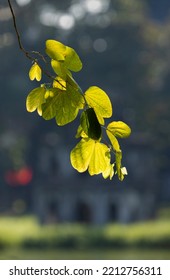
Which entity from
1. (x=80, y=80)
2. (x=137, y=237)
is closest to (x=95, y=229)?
(x=137, y=237)

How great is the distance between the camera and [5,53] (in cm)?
1988

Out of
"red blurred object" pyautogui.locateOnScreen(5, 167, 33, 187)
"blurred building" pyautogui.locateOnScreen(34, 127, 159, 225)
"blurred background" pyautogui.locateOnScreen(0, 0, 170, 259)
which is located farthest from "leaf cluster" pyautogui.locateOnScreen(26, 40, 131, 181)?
"red blurred object" pyautogui.locateOnScreen(5, 167, 33, 187)

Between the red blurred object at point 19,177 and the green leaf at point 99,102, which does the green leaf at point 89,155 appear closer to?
the green leaf at point 99,102

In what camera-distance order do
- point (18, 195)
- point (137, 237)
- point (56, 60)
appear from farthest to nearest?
point (18, 195) → point (137, 237) → point (56, 60)

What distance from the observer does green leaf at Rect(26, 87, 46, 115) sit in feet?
2.24

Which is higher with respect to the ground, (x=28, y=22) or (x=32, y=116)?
(x=28, y=22)

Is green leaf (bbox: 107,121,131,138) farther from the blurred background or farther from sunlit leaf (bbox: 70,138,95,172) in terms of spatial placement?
the blurred background

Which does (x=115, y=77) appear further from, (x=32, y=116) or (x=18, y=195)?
(x=18, y=195)

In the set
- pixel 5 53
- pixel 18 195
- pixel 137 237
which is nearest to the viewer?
pixel 137 237

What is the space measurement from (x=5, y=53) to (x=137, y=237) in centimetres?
564

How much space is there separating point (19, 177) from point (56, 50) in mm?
18381

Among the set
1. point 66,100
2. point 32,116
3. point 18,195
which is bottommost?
point 66,100

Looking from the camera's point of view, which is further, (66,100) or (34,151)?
(34,151)

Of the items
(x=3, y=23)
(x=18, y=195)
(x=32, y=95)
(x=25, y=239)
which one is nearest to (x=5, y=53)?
(x=3, y=23)
